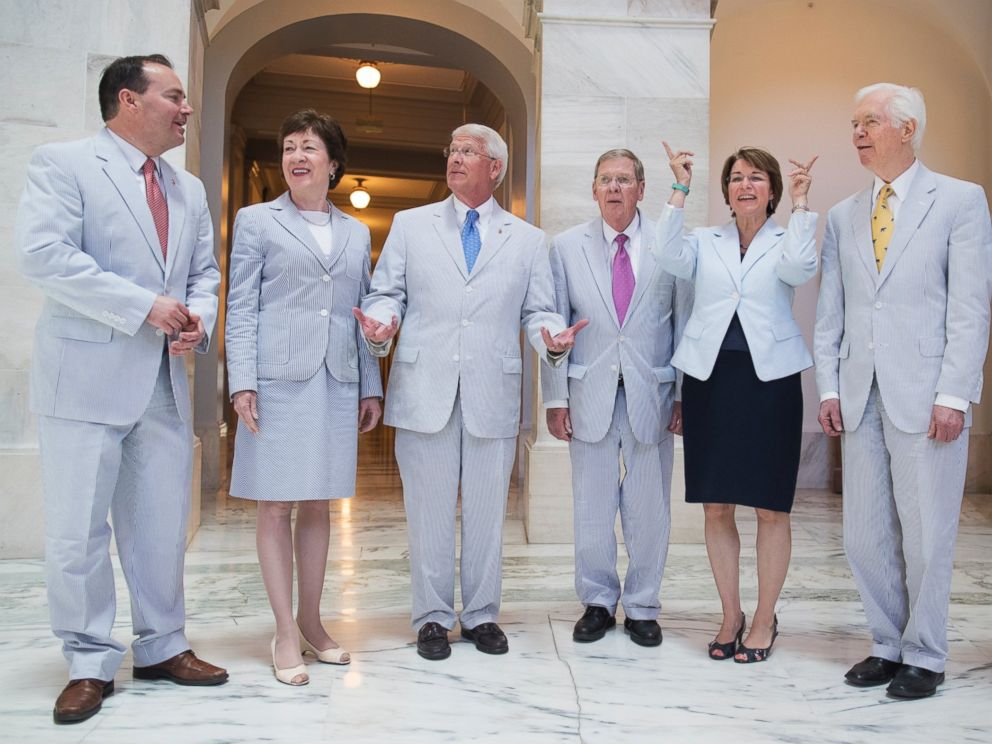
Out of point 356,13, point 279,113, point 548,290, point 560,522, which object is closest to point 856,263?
point 548,290

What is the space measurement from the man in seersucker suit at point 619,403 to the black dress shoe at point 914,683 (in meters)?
0.93

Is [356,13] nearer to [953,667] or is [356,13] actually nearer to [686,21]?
[686,21]

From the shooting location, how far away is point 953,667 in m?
3.60

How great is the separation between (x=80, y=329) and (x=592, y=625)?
7.58ft

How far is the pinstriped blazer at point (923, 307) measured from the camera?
3256 millimetres

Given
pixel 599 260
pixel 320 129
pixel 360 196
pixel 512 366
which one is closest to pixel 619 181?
pixel 599 260

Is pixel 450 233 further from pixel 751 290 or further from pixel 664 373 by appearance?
pixel 751 290

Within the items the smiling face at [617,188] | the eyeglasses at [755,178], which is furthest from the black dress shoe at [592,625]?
the eyeglasses at [755,178]

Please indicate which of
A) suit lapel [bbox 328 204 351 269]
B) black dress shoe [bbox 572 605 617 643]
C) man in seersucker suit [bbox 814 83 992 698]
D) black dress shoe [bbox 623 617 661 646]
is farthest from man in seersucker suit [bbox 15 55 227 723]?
man in seersucker suit [bbox 814 83 992 698]

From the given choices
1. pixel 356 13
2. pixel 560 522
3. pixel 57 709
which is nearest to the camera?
pixel 57 709

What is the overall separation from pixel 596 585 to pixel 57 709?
2.11 metres

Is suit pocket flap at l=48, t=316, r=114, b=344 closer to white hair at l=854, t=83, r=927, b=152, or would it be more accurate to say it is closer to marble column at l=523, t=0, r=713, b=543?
white hair at l=854, t=83, r=927, b=152

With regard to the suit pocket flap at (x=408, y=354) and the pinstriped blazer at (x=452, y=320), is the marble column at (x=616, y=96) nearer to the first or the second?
the pinstriped blazer at (x=452, y=320)

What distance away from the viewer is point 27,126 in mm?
5449
